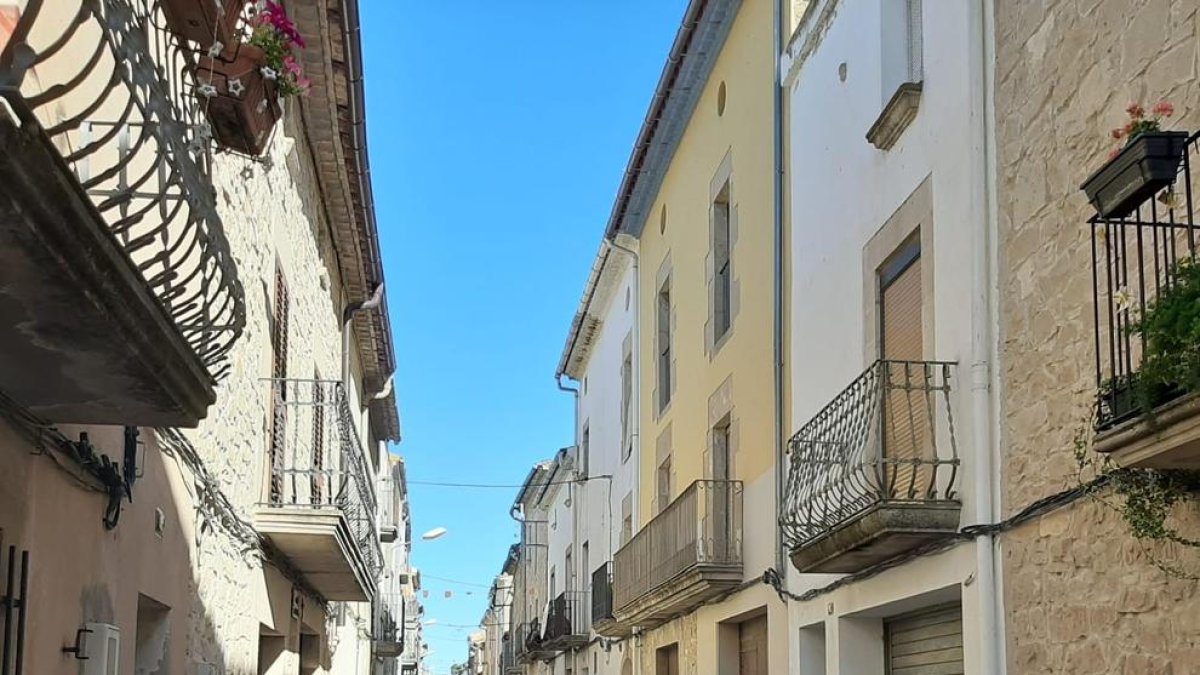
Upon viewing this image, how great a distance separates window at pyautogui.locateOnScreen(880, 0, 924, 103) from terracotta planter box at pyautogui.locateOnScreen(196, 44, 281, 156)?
3.90 metres

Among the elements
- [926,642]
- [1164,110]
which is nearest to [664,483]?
[926,642]

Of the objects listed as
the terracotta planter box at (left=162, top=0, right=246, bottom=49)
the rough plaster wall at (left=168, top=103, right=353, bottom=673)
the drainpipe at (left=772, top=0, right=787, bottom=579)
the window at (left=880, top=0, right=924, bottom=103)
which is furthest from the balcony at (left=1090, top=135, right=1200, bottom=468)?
the drainpipe at (left=772, top=0, right=787, bottom=579)

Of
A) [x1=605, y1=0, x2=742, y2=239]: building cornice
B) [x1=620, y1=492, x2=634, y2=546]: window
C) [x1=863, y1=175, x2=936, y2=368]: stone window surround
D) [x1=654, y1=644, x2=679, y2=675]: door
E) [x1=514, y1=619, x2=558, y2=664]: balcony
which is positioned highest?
[x1=605, y1=0, x2=742, y2=239]: building cornice

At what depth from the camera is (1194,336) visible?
416cm

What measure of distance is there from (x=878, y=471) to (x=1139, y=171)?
3.42m

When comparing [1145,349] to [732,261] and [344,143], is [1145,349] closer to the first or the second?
[732,261]

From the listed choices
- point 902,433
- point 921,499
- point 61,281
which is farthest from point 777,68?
point 61,281

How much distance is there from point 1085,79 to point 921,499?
248 cm

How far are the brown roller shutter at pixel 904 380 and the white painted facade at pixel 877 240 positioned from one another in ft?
0.49

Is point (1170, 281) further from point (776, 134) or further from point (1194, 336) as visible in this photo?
point (776, 134)

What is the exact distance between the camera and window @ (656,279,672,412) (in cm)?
1730

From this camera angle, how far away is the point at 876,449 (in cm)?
798

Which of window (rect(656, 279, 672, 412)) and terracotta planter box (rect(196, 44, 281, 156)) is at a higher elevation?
window (rect(656, 279, 672, 412))

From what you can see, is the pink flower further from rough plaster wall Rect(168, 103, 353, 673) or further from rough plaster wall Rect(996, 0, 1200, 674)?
rough plaster wall Rect(168, 103, 353, 673)
